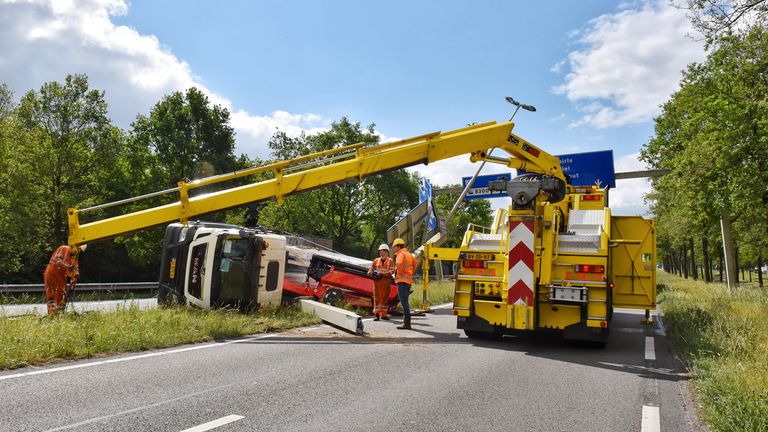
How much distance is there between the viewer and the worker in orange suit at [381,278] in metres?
11.3

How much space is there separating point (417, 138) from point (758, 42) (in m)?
8.15

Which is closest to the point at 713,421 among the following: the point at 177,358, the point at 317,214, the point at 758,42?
the point at 177,358

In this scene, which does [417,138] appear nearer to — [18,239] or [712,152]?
[712,152]

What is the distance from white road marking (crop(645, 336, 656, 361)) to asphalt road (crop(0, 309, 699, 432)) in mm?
58

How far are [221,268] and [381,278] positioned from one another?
11.3ft

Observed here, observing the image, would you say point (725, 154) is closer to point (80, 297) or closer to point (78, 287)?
point (80, 297)

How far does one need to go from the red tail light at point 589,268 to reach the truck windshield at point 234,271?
241 inches

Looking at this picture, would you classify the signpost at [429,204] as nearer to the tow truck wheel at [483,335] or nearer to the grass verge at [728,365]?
the grass verge at [728,365]

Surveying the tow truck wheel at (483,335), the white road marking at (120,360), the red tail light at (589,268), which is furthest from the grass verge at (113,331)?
the red tail light at (589,268)

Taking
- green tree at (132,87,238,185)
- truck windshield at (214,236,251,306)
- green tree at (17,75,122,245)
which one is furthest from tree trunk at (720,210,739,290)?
green tree at (17,75,122,245)

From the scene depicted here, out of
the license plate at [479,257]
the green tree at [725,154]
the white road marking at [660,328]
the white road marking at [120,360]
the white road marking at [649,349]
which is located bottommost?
the white road marking at [120,360]

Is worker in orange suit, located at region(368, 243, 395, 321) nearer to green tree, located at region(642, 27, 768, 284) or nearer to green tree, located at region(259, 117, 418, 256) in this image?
green tree, located at region(642, 27, 768, 284)

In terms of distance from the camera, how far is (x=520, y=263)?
26.4ft

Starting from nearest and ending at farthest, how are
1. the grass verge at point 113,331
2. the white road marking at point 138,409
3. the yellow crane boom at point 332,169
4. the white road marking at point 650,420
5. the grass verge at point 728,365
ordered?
the white road marking at point 138,409, the grass verge at point 728,365, the white road marking at point 650,420, the grass verge at point 113,331, the yellow crane boom at point 332,169
